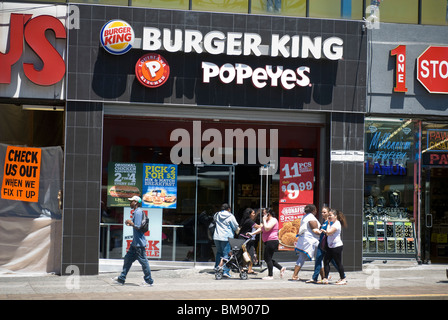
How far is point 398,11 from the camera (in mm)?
17453

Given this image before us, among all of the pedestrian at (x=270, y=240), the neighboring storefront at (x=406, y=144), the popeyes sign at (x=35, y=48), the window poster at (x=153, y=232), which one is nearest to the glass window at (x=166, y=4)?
the popeyes sign at (x=35, y=48)

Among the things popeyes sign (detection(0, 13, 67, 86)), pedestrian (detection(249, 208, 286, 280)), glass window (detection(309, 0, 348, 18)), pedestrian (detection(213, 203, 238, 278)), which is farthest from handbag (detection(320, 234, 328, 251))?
popeyes sign (detection(0, 13, 67, 86))

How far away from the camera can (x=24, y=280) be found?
14852 millimetres

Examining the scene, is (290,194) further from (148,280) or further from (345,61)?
(148,280)

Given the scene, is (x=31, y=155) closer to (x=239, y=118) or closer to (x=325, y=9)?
(x=239, y=118)

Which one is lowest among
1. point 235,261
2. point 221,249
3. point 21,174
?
point 235,261

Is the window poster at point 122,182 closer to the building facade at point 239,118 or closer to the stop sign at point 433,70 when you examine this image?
the building facade at point 239,118

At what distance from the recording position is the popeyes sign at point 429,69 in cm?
1711

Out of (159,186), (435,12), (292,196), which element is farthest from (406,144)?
(159,186)

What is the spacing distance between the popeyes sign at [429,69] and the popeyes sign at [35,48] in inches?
339

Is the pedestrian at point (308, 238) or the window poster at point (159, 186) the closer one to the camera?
the pedestrian at point (308, 238)

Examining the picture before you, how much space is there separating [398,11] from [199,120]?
612cm

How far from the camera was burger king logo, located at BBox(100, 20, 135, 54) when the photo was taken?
51.6ft

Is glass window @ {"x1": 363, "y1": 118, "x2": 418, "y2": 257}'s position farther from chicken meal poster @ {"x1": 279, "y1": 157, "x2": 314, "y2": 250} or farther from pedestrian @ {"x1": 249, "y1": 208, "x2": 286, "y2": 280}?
pedestrian @ {"x1": 249, "y1": 208, "x2": 286, "y2": 280}
